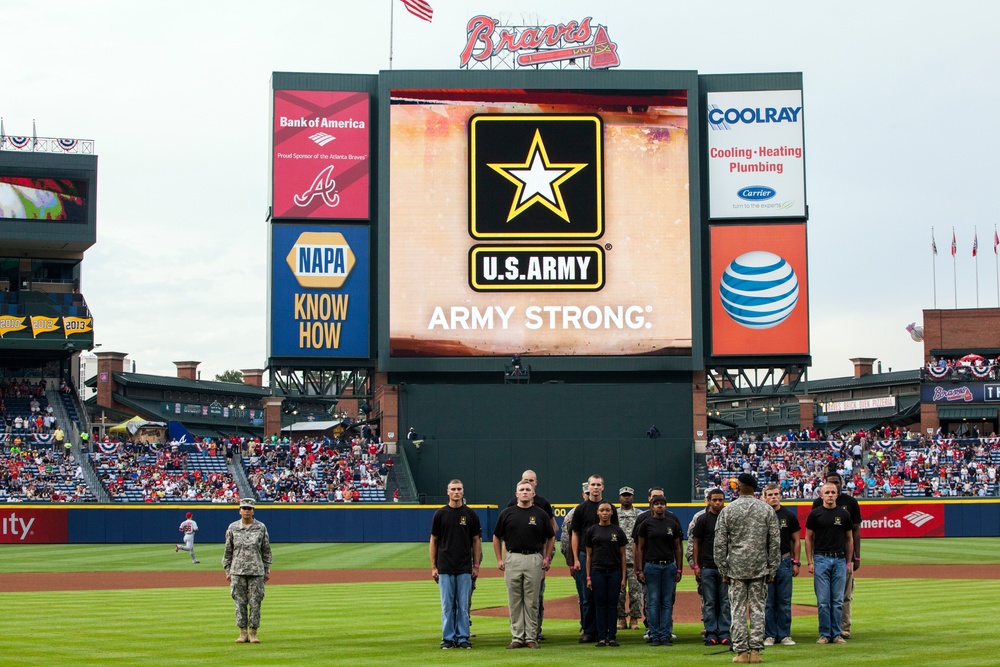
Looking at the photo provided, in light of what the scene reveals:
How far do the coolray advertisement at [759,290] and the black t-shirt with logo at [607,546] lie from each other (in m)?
34.7

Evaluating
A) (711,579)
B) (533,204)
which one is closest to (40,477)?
(533,204)

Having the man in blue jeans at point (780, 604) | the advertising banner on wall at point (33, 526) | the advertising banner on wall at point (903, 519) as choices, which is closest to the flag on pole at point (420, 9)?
the advertising banner on wall at point (33, 526)

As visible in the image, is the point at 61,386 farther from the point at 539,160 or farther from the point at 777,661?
the point at 777,661

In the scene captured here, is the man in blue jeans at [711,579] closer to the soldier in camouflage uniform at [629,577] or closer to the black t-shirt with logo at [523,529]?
the soldier in camouflage uniform at [629,577]

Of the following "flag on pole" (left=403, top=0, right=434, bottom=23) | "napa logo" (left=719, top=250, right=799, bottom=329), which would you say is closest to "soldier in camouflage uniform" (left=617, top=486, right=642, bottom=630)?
"napa logo" (left=719, top=250, right=799, bottom=329)

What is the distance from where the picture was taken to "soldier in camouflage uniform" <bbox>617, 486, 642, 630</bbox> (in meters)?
15.3

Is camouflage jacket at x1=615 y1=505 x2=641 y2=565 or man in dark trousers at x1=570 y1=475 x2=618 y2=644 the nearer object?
man in dark trousers at x1=570 y1=475 x2=618 y2=644

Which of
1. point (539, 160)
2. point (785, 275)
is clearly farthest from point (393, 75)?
point (785, 275)

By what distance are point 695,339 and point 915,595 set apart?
26.5m

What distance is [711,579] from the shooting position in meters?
14.0

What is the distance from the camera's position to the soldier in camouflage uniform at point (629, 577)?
15.3 m

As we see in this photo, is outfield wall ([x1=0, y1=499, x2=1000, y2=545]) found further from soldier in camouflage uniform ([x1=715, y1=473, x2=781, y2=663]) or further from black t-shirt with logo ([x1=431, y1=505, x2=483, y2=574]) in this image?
soldier in camouflage uniform ([x1=715, y1=473, x2=781, y2=663])

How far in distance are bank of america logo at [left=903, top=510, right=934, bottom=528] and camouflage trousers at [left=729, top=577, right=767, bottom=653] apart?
32715 millimetres

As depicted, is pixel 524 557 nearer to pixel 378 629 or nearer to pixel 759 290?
pixel 378 629
